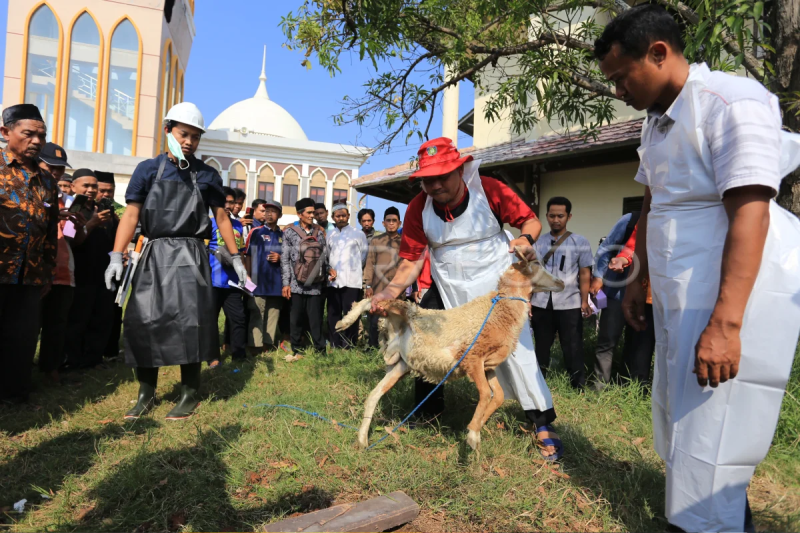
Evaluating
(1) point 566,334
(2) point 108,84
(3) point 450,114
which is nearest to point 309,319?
(1) point 566,334

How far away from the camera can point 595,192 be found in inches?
387

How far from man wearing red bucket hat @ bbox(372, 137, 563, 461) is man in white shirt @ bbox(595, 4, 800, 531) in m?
1.28

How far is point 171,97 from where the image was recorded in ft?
77.9

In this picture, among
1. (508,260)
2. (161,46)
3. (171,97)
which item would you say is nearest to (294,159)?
(171,97)

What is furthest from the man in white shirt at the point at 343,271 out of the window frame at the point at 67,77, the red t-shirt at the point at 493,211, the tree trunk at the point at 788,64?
the window frame at the point at 67,77

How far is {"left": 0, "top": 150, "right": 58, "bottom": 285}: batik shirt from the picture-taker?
3939 millimetres

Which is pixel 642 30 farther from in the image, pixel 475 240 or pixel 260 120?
pixel 260 120

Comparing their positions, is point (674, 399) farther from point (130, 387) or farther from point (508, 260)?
point (130, 387)

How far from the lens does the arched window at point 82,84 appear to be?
2038cm

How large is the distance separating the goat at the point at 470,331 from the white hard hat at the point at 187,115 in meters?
2.26

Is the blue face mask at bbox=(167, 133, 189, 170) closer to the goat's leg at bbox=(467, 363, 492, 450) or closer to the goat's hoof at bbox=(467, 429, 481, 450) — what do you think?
the goat's leg at bbox=(467, 363, 492, 450)

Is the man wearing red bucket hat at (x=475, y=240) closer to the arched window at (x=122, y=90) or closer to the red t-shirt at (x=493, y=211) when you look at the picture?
the red t-shirt at (x=493, y=211)

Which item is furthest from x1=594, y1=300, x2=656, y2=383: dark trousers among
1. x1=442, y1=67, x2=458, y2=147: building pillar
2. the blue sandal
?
x1=442, y1=67, x2=458, y2=147: building pillar

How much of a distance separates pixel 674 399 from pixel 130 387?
512 cm
